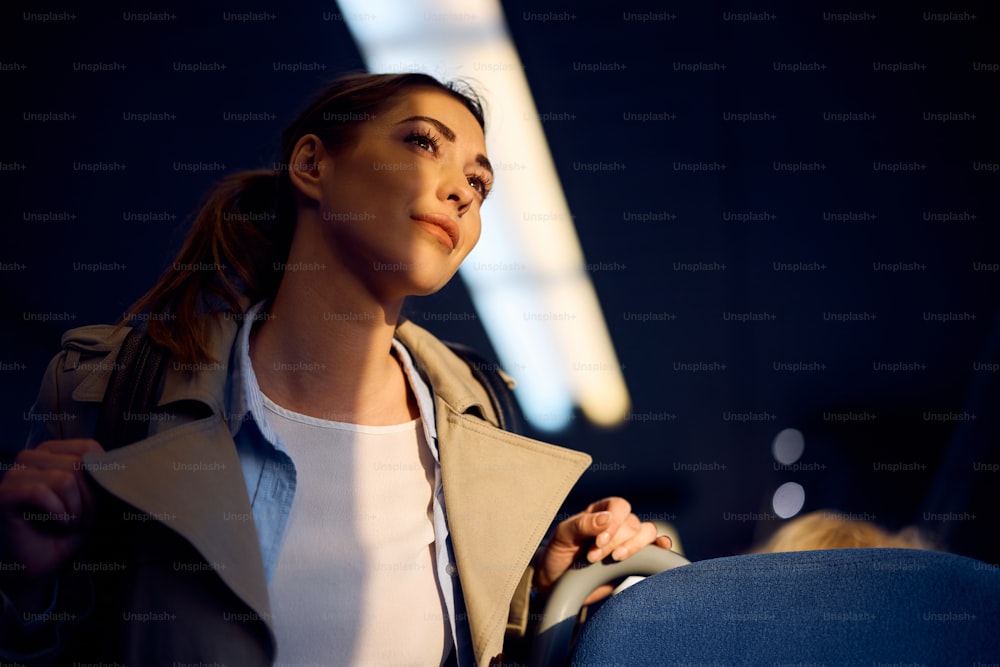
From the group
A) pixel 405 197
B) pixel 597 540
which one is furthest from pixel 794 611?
pixel 405 197

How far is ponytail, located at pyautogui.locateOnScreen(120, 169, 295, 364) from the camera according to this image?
44.4 inches

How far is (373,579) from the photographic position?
106cm

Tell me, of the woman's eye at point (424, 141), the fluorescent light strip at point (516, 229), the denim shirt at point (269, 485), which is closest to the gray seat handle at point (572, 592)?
the denim shirt at point (269, 485)

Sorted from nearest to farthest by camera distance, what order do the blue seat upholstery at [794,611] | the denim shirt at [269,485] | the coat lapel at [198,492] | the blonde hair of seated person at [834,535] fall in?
the blue seat upholstery at [794,611] < the coat lapel at [198,492] < the denim shirt at [269,485] < the blonde hair of seated person at [834,535]

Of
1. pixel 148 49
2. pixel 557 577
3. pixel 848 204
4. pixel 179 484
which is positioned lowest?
pixel 557 577

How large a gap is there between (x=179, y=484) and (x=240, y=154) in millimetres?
1198

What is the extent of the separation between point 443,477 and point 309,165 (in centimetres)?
61

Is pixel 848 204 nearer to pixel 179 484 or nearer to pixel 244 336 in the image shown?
pixel 244 336

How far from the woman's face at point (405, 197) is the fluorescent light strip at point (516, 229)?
53 centimetres

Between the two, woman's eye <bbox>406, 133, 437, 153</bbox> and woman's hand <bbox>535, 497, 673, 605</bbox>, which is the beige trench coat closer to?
woman's hand <bbox>535, 497, 673, 605</bbox>

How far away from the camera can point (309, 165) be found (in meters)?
1.29

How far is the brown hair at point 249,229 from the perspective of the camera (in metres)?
1.17

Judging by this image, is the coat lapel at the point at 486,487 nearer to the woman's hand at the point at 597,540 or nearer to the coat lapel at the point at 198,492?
the woman's hand at the point at 597,540

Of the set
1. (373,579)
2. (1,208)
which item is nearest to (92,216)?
(1,208)
